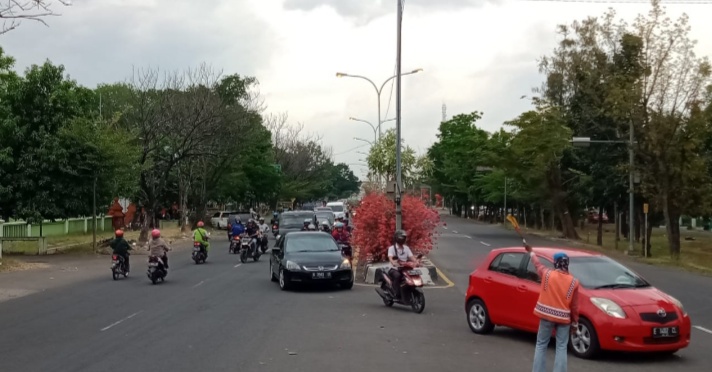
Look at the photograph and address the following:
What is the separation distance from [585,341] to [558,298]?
2129 millimetres

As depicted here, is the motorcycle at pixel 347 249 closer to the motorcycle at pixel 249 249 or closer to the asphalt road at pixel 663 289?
the asphalt road at pixel 663 289

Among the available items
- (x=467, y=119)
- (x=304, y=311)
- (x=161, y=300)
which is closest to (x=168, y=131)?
(x=161, y=300)

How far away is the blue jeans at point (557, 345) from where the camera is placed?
8.77 meters

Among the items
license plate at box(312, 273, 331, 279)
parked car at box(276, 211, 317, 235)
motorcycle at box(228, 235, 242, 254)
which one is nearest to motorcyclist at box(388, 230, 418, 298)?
license plate at box(312, 273, 331, 279)

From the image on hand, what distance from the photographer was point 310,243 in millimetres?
21234

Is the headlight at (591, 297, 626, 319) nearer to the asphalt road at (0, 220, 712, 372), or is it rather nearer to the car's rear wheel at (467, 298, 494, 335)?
the asphalt road at (0, 220, 712, 372)

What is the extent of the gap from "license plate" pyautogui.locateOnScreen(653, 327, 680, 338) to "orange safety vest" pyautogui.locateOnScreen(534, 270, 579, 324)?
2.15 m

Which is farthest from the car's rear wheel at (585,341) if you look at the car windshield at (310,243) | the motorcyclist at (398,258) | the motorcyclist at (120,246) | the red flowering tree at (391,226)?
the motorcyclist at (120,246)

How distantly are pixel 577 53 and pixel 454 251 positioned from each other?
708 inches

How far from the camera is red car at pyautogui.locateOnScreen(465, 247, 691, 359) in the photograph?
10477 millimetres

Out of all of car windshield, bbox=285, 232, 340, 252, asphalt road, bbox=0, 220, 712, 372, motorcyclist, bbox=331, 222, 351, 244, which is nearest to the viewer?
asphalt road, bbox=0, 220, 712, 372

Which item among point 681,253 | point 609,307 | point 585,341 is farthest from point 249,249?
point 681,253

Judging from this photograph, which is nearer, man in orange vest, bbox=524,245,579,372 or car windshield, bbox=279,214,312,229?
man in orange vest, bbox=524,245,579,372

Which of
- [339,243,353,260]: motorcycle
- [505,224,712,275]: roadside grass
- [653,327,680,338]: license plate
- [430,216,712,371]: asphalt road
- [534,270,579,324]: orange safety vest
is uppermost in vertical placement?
[534,270,579,324]: orange safety vest
